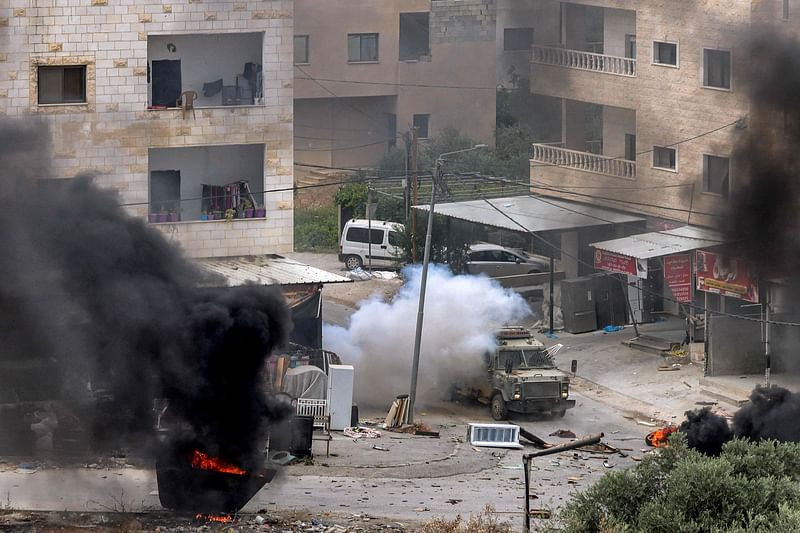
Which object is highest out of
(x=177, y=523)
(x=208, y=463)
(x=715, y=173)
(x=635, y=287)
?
(x=715, y=173)

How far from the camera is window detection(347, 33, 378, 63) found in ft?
113

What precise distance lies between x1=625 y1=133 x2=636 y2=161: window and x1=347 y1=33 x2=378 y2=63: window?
330 inches

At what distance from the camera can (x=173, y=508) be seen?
18.4 meters

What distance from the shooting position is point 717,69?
26.1 metres

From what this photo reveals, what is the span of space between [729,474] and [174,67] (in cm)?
1772

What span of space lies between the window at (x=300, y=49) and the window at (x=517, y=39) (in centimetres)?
566

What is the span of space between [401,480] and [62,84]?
1090 cm

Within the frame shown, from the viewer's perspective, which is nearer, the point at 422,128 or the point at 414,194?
the point at 414,194

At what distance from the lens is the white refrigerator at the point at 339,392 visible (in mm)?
25062

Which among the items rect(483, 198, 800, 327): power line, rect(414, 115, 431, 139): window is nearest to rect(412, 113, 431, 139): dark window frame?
rect(414, 115, 431, 139): window

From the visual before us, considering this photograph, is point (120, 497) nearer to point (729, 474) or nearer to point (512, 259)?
point (729, 474)

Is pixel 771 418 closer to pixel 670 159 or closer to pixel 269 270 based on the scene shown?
pixel 670 159

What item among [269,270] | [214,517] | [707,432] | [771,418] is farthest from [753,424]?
[269,270]

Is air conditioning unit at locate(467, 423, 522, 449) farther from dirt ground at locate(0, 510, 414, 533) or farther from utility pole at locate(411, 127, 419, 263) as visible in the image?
utility pole at locate(411, 127, 419, 263)
